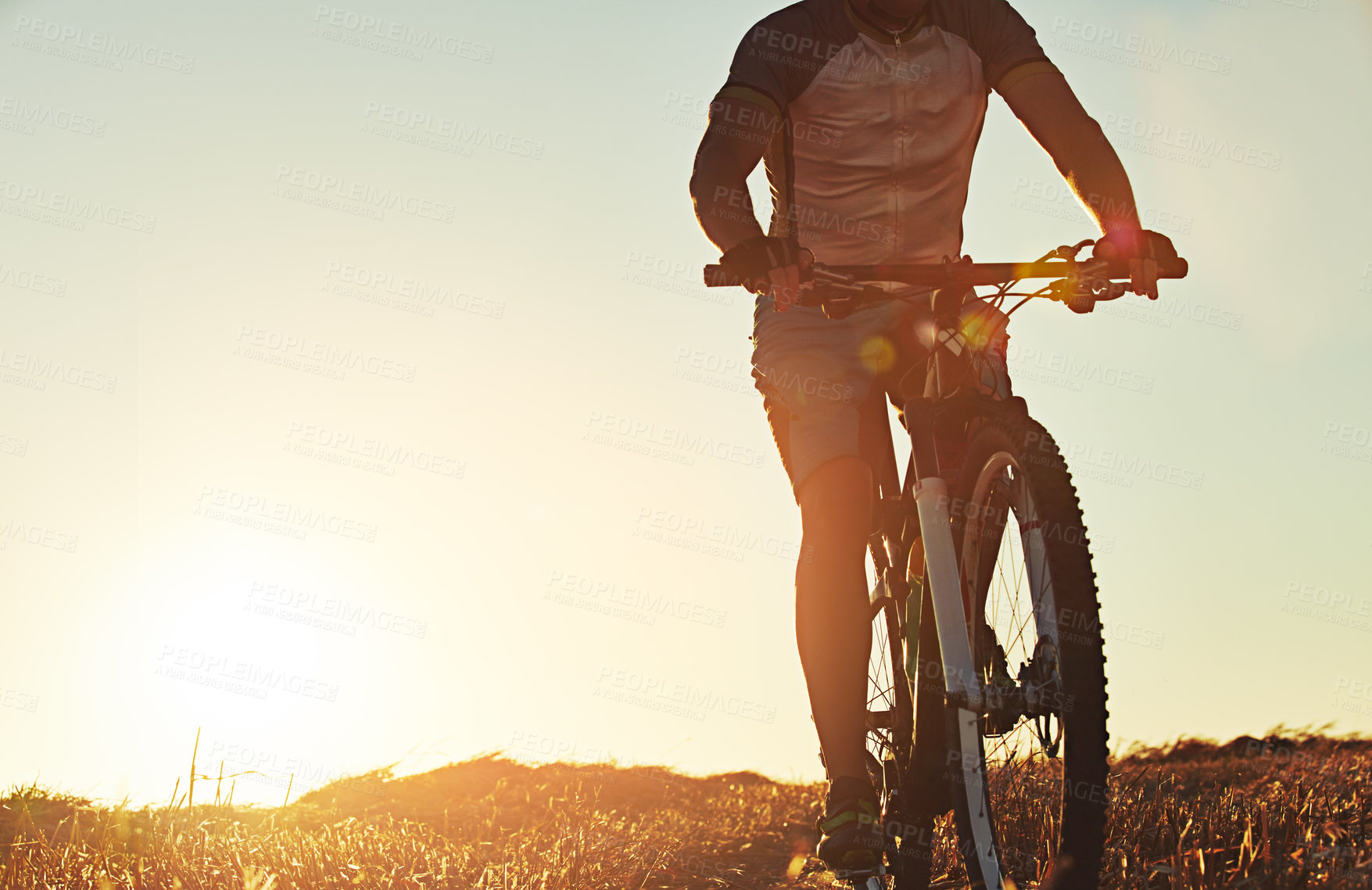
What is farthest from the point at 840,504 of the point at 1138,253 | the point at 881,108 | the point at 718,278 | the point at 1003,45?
the point at 1003,45

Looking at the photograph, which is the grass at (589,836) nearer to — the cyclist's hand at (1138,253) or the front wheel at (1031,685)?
the front wheel at (1031,685)

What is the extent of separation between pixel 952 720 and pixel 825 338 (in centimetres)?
111

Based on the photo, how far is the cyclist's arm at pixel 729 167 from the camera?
281cm

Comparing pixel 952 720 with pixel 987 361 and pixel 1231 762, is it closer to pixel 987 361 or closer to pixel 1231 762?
pixel 987 361

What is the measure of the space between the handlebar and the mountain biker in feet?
1.07

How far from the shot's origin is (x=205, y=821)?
3.90 metres

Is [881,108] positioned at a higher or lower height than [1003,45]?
lower

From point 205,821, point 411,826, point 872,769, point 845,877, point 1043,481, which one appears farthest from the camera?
point 411,826

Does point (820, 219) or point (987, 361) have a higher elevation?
point (820, 219)

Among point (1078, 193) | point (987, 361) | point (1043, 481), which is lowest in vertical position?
point (1043, 481)

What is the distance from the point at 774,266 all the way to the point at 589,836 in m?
2.44

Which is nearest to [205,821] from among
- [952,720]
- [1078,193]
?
[952,720]

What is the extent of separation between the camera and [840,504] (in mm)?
2873

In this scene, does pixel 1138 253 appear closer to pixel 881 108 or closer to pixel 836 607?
pixel 881 108
